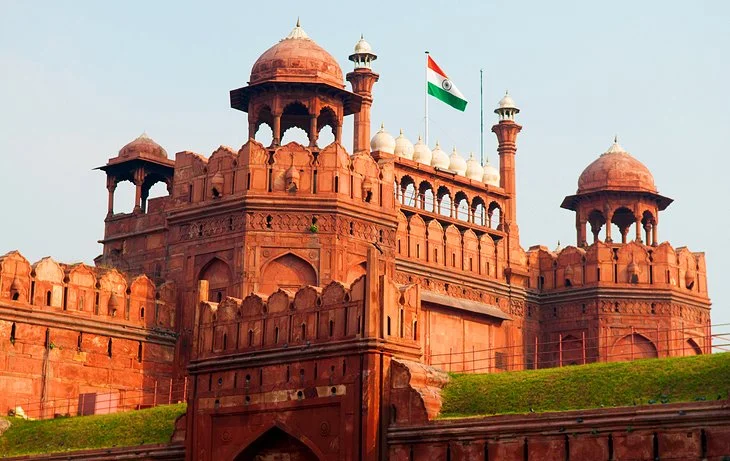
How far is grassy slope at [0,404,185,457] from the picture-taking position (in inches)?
1059

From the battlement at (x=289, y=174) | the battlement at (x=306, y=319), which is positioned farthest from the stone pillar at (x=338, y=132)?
the battlement at (x=306, y=319)

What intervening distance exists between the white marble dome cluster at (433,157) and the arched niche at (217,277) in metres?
7.83

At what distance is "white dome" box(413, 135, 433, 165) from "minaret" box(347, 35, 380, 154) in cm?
184

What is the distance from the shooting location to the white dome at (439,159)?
129 ft

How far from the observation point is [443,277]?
35.3 metres

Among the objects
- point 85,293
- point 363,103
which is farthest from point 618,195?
point 85,293

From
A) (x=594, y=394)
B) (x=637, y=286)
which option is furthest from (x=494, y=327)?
(x=594, y=394)

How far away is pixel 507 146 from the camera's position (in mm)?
41094

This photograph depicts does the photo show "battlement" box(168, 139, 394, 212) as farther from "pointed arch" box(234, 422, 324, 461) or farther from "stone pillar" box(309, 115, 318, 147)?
"pointed arch" box(234, 422, 324, 461)

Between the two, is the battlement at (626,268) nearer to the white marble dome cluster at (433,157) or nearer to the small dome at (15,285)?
the white marble dome cluster at (433,157)

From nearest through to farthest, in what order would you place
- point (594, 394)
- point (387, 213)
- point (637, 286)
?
point (594, 394) < point (387, 213) < point (637, 286)

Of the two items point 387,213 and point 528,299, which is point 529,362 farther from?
point 387,213

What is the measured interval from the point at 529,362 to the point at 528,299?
5.93 feet

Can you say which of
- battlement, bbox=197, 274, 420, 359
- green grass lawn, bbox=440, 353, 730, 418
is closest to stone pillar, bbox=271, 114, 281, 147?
battlement, bbox=197, 274, 420, 359
